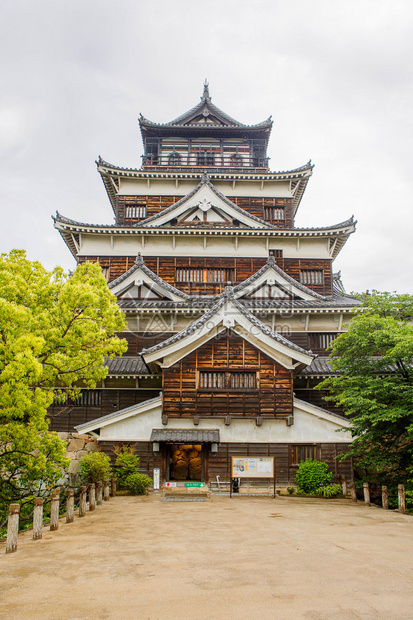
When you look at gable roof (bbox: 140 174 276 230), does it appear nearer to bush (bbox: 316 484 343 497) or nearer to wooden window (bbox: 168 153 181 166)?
wooden window (bbox: 168 153 181 166)

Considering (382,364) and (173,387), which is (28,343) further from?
(382,364)

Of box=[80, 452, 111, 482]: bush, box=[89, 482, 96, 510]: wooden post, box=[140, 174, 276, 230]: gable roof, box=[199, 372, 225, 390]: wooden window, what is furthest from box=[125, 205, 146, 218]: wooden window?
box=[89, 482, 96, 510]: wooden post

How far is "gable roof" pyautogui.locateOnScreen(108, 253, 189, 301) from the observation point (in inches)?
953

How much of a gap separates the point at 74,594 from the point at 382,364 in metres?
13.1

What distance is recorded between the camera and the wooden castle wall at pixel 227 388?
60.1 ft

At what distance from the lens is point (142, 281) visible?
24578mm

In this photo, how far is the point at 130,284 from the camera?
2459cm

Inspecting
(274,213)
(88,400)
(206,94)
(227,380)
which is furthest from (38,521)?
(206,94)

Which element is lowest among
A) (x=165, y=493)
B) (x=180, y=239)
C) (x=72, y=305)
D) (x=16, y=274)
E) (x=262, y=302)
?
(x=165, y=493)

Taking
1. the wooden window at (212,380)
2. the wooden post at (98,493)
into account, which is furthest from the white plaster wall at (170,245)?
the wooden post at (98,493)

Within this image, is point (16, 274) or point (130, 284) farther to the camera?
point (130, 284)

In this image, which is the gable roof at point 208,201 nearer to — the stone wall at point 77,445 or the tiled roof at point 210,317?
the tiled roof at point 210,317

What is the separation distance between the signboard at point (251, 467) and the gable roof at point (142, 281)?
34.8 feet

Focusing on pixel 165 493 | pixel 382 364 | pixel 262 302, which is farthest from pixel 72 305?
pixel 262 302
